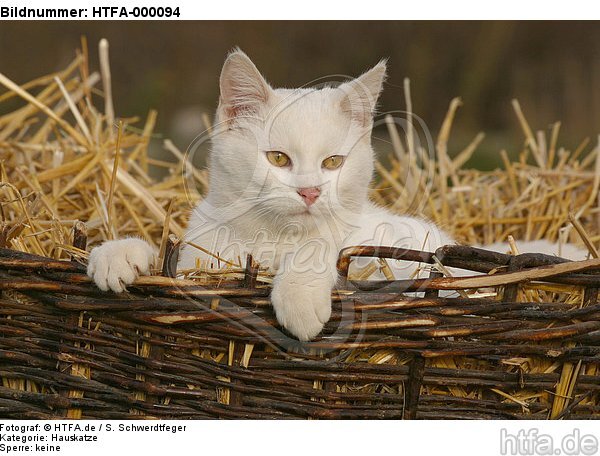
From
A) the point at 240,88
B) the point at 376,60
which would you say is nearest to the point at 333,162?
the point at 240,88

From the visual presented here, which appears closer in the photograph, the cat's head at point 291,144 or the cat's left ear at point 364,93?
the cat's head at point 291,144

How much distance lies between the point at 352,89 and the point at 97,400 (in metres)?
0.89

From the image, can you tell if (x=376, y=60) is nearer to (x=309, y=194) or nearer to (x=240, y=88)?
(x=240, y=88)

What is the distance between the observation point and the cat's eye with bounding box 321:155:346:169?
1.67m

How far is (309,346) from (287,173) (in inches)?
16.8

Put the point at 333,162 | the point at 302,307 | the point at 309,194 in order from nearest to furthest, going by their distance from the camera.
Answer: the point at 302,307, the point at 309,194, the point at 333,162

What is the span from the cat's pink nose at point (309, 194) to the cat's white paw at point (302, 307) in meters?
0.30

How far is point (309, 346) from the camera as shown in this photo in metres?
1.38

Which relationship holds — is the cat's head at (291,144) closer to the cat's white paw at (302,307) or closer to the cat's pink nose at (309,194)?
the cat's pink nose at (309,194)

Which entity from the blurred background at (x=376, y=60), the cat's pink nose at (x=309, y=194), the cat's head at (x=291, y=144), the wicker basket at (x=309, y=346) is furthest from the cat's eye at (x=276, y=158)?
the blurred background at (x=376, y=60)

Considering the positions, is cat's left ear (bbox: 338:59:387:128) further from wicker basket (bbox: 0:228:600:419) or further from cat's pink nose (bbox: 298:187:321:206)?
wicker basket (bbox: 0:228:600:419)

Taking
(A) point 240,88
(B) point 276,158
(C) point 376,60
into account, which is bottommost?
(B) point 276,158

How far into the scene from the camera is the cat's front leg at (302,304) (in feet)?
4.29

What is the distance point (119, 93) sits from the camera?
519 cm
